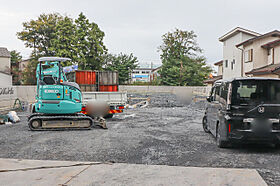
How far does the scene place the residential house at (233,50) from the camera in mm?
26344

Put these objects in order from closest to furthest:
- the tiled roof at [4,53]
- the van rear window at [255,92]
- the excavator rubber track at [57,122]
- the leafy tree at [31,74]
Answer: the van rear window at [255,92], the excavator rubber track at [57,122], the leafy tree at [31,74], the tiled roof at [4,53]

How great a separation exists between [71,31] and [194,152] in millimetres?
35601

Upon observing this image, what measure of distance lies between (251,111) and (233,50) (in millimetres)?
23555

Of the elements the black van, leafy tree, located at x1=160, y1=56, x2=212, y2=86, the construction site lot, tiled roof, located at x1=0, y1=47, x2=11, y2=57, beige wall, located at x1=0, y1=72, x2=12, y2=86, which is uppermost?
tiled roof, located at x1=0, y1=47, x2=11, y2=57

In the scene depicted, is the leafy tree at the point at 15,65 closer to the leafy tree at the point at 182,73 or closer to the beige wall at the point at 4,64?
the beige wall at the point at 4,64

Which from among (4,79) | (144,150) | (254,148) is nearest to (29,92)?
(4,79)

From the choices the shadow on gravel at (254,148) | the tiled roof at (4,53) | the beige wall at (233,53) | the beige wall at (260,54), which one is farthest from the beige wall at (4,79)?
the shadow on gravel at (254,148)

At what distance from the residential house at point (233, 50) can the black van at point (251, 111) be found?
20502 mm

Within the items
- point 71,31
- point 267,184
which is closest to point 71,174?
point 267,184

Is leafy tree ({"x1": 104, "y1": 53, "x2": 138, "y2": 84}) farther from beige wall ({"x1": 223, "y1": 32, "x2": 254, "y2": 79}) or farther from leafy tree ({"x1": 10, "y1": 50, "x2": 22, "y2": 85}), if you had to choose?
beige wall ({"x1": 223, "y1": 32, "x2": 254, "y2": 79})

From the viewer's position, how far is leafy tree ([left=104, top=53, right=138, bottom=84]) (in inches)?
2009

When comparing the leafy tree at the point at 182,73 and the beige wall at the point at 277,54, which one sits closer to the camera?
the beige wall at the point at 277,54

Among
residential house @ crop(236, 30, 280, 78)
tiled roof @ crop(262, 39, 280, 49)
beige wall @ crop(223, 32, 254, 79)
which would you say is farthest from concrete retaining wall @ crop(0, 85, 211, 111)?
tiled roof @ crop(262, 39, 280, 49)

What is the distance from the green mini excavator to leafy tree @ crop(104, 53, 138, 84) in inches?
1551
